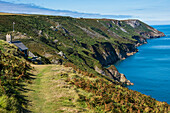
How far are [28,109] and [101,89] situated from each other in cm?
910

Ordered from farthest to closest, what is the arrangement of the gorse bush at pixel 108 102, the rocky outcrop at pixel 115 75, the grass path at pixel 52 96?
the rocky outcrop at pixel 115 75, the gorse bush at pixel 108 102, the grass path at pixel 52 96

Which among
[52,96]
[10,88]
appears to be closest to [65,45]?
[52,96]

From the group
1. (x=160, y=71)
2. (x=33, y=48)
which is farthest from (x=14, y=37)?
(x=160, y=71)

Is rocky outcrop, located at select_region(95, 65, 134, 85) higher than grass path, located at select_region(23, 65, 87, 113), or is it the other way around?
grass path, located at select_region(23, 65, 87, 113)

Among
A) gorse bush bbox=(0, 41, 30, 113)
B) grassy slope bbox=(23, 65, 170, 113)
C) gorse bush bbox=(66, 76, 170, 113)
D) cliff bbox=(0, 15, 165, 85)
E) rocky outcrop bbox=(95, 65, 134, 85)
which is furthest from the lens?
rocky outcrop bbox=(95, 65, 134, 85)

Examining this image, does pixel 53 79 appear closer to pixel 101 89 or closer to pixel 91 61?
pixel 101 89

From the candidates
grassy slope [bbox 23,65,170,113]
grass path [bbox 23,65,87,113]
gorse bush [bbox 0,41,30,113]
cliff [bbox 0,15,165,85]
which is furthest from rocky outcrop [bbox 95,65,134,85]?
gorse bush [bbox 0,41,30,113]

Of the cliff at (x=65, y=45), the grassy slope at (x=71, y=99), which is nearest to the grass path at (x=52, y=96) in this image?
the grassy slope at (x=71, y=99)

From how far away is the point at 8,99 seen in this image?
36.9 feet

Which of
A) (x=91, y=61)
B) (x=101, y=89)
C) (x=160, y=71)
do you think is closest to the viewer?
(x=101, y=89)

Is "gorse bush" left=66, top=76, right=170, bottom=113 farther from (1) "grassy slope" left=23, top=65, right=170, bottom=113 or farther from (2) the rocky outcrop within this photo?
(2) the rocky outcrop

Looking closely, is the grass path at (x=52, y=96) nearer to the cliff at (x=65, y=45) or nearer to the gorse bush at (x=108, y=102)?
the gorse bush at (x=108, y=102)

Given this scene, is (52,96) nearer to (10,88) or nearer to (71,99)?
(71,99)

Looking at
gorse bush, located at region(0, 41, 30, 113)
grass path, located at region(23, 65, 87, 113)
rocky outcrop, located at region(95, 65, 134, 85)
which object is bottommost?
rocky outcrop, located at region(95, 65, 134, 85)
